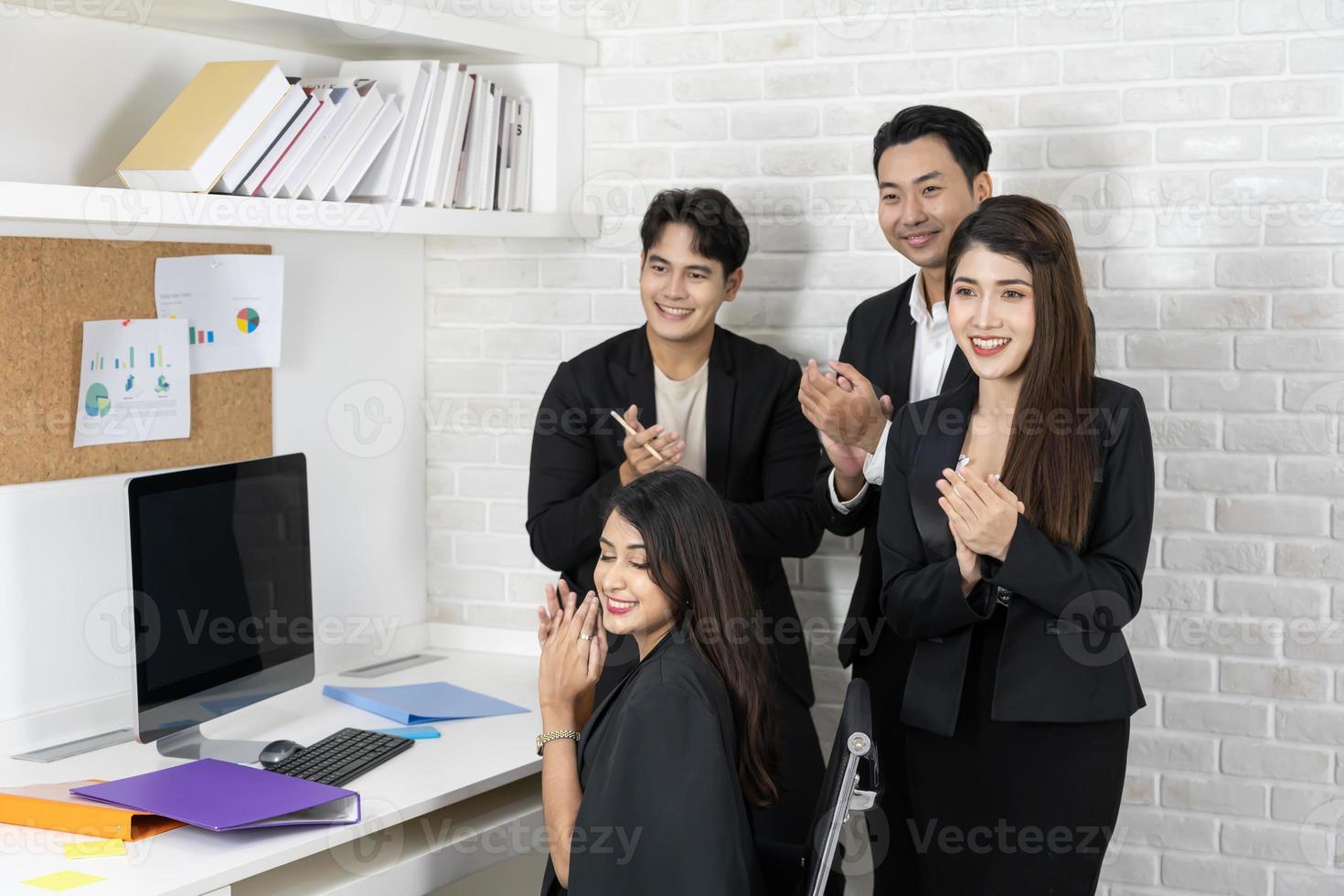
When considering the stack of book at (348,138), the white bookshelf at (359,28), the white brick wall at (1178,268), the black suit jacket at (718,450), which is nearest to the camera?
the stack of book at (348,138)

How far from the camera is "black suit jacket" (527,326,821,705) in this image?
8.64 feet

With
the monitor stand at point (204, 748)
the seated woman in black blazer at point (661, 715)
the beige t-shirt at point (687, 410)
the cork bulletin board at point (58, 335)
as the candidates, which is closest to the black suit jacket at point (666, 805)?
the seated woman in black blazer at point (661, 715)

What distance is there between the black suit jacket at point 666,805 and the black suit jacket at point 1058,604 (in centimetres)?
38

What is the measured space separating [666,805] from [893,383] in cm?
105

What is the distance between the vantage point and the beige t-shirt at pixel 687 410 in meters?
2.68

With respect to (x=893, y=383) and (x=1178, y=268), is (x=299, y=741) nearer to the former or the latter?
(x=893, y=383)

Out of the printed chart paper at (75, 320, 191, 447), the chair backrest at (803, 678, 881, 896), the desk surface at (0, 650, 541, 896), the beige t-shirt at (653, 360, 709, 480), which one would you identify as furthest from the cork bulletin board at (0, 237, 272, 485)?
the chair backrest at (803, 678, 881, 896)

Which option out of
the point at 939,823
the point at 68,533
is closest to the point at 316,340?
the point at 68,533

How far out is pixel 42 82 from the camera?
230 cm

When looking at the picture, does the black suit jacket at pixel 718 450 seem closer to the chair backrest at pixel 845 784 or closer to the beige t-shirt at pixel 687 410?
the beige t-shirt at pixel 687 410

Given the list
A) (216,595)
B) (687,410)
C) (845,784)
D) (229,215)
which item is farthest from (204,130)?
(845,784)

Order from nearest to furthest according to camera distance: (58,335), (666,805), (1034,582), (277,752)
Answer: (666,805) < (1034,582) < (277,752) < (58,335)

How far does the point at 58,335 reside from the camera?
2373 millimetres

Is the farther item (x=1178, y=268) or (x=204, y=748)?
(x=1178, y=268)
